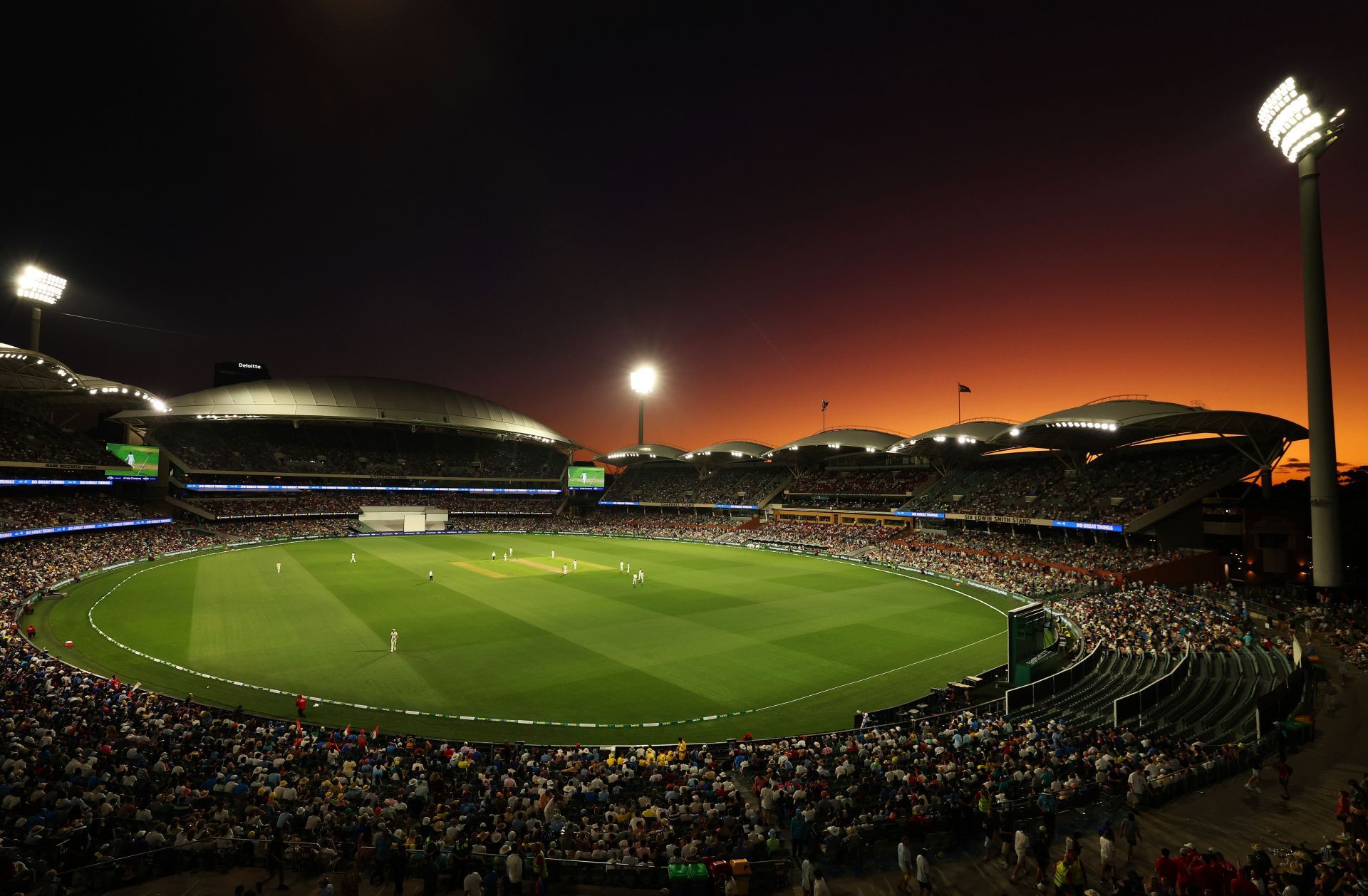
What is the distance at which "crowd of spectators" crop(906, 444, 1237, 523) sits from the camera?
4319 cm

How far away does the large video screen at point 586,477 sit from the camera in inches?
3558

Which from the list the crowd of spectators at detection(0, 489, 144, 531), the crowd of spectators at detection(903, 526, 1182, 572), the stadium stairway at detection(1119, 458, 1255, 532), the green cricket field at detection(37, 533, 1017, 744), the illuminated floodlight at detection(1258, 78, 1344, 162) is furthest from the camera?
the crowd of spectators at detection(0, 489, 144, 531)

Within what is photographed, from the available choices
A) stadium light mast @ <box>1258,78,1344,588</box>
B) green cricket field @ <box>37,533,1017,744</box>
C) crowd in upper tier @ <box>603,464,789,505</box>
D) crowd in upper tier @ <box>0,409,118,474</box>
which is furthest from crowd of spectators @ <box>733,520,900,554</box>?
crowd in upper tier @ <box>0,409,118,474</box>

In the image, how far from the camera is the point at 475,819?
1117 centimetres

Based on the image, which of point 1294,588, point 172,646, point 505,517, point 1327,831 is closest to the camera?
point 1327,831

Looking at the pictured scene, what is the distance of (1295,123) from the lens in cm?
2656

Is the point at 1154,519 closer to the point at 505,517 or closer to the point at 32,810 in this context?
the point at 32,810

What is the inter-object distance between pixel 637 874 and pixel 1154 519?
4444 cm

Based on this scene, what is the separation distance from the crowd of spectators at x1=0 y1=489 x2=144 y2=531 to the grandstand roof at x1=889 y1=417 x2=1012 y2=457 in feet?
227

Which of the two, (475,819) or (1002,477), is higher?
(1002,477)

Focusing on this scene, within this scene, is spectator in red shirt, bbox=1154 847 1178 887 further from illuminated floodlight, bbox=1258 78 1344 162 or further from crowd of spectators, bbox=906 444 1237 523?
crowd of spectators, bbox=906 444 1237 523

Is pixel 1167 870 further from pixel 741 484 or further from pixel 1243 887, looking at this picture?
pixel 741 484

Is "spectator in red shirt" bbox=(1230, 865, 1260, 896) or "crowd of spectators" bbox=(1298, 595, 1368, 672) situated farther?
"crowd of spectators" bbox=(1298, 595, 1368, 672)

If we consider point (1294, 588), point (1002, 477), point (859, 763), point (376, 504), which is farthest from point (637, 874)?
point (376, 504)
